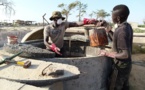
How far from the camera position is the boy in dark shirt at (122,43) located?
3598mm

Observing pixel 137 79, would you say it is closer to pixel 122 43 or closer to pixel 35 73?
pixel 122 43

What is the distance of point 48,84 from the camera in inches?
116

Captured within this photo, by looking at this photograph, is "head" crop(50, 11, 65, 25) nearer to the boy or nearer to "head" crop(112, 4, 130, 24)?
the boy

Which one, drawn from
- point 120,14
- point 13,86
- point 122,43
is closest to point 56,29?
point 120,14

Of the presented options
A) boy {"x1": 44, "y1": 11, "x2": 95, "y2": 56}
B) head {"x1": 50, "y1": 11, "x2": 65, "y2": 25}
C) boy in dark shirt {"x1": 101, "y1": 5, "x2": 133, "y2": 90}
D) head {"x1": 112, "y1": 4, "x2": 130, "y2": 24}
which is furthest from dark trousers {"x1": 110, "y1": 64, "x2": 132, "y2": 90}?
head {"x1": 50, "y1": 11, "x2": 65, "y2": 25}

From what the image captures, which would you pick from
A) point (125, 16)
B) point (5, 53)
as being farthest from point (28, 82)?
point (125, 16)

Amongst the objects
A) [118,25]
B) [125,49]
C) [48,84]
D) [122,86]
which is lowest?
[122,86]

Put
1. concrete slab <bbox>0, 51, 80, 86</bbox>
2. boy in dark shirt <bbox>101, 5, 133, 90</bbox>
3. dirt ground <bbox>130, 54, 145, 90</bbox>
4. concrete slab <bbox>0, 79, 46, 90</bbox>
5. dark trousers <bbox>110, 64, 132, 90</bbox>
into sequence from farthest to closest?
dirt ground <bbox>130, 54, 145, 90</bbox>
dark trousers <bbox>110, 64, 132, 90</bbox>
boy in dark shirt <bbox>101, 5, 133, 90</bbox>
concrete slab <bbox>0, 51, 80, 86</bbox>
concrete slab <bbox>0, 79, 46, 90</bbox>

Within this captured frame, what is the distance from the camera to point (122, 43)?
359 centimetres

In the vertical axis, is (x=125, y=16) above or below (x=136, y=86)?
above

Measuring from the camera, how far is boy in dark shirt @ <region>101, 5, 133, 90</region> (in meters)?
3.60

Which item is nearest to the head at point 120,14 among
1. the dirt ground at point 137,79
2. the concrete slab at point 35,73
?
the concrete slab at point 35,73

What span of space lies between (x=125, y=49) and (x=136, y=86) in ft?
9.75

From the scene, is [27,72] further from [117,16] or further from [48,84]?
[117,16]
